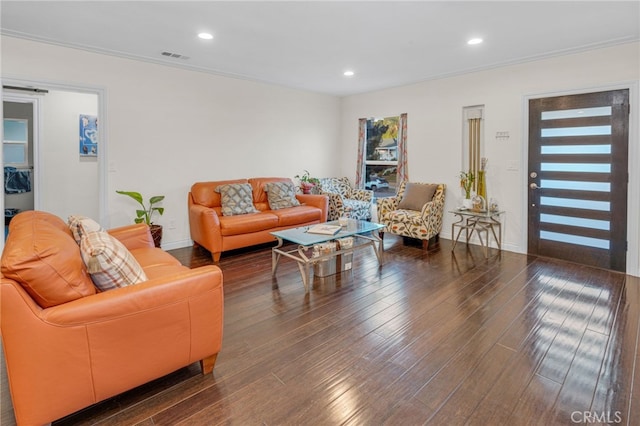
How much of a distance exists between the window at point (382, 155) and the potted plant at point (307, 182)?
117cm

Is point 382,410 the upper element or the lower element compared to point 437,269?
lower

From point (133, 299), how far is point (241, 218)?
288 centimetres

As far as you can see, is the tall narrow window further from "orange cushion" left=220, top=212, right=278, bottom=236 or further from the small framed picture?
the small framed picture

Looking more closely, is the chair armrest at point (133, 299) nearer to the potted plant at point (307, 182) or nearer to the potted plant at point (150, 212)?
the potted plant at point (150, 212)

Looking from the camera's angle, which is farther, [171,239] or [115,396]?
[171,239]

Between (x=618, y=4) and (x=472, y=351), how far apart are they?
3.15m

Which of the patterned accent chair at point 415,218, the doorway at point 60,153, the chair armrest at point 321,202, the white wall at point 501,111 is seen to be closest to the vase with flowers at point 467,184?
the white wall at point 501,111

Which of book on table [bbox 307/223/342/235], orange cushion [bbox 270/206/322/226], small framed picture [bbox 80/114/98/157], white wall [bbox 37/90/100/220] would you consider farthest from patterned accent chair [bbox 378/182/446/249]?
small framed picture [bbox 80/114/98/157]

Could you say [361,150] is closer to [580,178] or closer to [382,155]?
[382,155]

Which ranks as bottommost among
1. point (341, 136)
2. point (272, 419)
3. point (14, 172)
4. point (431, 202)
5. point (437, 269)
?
point (272, 419)

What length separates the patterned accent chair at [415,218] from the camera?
4852 mm

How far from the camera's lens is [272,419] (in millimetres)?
1678

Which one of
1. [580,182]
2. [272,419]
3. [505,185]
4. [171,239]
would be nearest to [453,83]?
[505,185]

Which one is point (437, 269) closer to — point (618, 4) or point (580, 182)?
point (580, 182)
